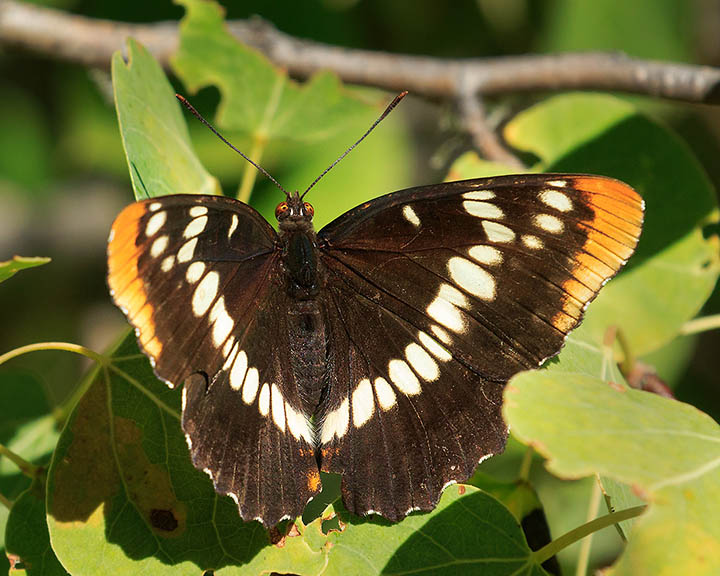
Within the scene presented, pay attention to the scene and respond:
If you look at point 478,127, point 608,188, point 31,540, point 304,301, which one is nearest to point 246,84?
point 478,127

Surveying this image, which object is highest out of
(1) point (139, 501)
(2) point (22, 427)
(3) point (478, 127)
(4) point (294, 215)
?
(3) point (478, 127)

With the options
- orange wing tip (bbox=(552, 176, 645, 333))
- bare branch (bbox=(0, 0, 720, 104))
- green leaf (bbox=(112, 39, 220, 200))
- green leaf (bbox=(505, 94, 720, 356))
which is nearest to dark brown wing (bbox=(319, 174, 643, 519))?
orange wing tip (bbox=(552, 176, 645, 333))

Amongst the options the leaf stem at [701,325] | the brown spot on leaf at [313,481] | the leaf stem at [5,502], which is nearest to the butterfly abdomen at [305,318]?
the brown spot on leaf at [313,481]

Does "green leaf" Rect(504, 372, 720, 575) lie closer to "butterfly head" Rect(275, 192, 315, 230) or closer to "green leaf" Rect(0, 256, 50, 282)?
"butterfly head" Rect(275, 192, 315, 230)

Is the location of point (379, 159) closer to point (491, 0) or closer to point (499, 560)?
point (491, 0)

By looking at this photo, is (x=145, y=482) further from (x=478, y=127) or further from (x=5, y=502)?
(x=478, y=127)

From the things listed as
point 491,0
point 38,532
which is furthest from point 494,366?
point 491,0

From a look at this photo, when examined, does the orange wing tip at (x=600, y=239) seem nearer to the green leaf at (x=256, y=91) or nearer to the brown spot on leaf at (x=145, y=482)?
the brown spot on leaf at (x=145, y=482)
